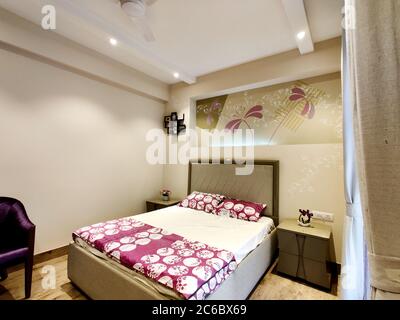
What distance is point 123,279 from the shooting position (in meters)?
1.54

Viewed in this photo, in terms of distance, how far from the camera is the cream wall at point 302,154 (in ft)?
7.96

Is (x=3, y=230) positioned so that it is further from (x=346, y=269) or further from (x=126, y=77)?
(x=346, y=269)

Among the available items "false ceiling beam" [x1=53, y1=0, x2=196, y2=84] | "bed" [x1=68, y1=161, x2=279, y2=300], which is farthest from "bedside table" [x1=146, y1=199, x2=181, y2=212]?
"false ceiling beam" [x1=53, y1=0, x2=196, y2=84]

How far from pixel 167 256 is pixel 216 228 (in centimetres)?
83

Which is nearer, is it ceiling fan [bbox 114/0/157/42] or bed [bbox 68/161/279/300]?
bed [bbox 68/161/279/300]

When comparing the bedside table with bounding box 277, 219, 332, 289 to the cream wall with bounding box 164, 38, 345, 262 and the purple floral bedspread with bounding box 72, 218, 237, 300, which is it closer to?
the cream wall with bounding box 164, 38, 345, 262

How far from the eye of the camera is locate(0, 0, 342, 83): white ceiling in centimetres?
195

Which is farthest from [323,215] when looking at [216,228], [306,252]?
[216,228]

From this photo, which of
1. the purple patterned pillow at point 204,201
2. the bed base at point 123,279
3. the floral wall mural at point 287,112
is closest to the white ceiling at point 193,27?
the floral wall mural at point 287,112

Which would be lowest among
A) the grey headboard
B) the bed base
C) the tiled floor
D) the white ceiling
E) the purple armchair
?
the tiled floor

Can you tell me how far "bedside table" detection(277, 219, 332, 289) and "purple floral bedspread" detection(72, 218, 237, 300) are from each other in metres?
0.94

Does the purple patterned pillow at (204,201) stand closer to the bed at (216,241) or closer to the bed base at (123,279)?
the bed at (216,241)
